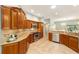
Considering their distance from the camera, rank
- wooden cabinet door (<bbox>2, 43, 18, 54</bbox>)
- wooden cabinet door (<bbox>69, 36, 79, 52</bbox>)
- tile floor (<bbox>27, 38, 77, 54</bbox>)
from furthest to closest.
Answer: wooden cabinet door (<bbox>69, 36, 79, 52</bbox>)
tile floor (<bbox>27, 38, 77, 54</bbox>)
wooden cabinet door (<bbox>2, 43, 18, 54</bbox>)

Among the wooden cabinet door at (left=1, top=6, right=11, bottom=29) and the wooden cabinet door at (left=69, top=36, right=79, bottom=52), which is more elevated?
the wooden cabinet door at (left=1, top=6, right=11, bottom=29)

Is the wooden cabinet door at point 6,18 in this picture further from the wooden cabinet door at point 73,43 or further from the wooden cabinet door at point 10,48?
the wooden cabinet door at point 73,43

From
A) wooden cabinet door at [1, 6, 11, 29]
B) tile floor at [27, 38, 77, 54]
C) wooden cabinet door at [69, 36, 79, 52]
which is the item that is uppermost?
wooden cabinet door at [1, 6, 11, 29]

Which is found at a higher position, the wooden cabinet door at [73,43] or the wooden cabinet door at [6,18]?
the wooden cabinet door at [6,18]

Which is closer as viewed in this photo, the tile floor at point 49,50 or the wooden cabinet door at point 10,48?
the wooden cabinet door at point 10,48

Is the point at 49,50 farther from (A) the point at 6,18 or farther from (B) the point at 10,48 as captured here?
(A) the point at 6,18

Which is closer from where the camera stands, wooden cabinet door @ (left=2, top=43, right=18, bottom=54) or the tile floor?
wooden cabinet door @ (left=2, top=43, right=18, bottom=54)

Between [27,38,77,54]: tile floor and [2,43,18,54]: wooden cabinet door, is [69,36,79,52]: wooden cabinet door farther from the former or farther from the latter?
[2,43,18,54]: wooden cabinet door

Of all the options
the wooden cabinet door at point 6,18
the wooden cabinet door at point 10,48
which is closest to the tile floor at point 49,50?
the wooden cabinet door at point 10,48

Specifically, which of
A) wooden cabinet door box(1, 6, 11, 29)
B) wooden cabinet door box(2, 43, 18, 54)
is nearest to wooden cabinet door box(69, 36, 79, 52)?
wooden cabinet door box(2, 43, 18, 54)

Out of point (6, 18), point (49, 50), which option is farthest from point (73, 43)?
point (6, 18)
